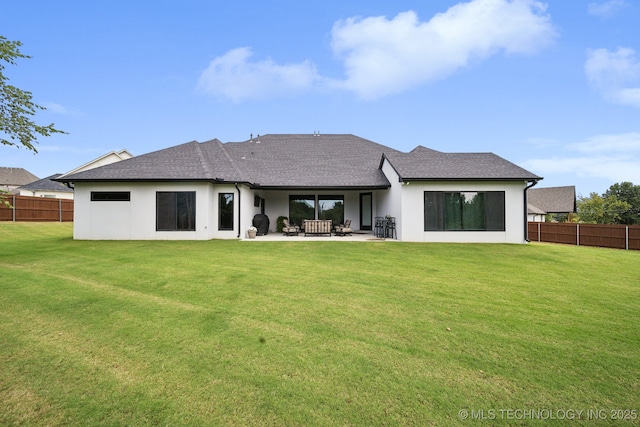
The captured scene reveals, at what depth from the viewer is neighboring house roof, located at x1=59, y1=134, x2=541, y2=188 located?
1302 centimetres

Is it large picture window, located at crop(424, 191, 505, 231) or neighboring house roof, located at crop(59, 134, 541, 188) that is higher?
neighboring house roof, located at crop(59, 134, 541, 188)

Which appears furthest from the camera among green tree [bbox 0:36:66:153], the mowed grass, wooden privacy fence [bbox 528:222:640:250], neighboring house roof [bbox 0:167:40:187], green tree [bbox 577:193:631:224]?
neighboring house roof [bbox 0:167:40:187]

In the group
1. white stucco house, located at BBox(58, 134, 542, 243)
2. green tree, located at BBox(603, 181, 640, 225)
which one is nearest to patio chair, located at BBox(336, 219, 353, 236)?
white stucco house, located at BBox(58, 134, 542, 243)

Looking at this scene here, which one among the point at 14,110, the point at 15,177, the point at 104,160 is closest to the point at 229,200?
the point at 14,110

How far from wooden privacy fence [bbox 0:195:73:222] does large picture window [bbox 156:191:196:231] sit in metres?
12.2

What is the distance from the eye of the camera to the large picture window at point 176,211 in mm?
12961

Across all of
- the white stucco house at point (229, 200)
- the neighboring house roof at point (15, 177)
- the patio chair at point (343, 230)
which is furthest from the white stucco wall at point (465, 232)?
the neighboring house roof at point (15, 177)

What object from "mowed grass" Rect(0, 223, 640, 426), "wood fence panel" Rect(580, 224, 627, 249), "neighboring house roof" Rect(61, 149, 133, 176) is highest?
"neighboring house roof" Rect(61, 149, 133, 176)

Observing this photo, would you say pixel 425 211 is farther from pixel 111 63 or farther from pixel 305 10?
pixel 111 63

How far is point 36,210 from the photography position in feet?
65.3

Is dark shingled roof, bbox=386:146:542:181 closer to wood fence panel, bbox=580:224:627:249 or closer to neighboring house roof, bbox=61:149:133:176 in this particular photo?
wood fence panel, bbox=580:224:627:249

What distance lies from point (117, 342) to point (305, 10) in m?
17.3

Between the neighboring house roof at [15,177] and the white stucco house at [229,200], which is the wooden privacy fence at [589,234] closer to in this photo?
the white stucco house at [229,200]

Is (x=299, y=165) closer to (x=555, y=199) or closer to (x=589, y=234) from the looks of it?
(x=589, y=234)
